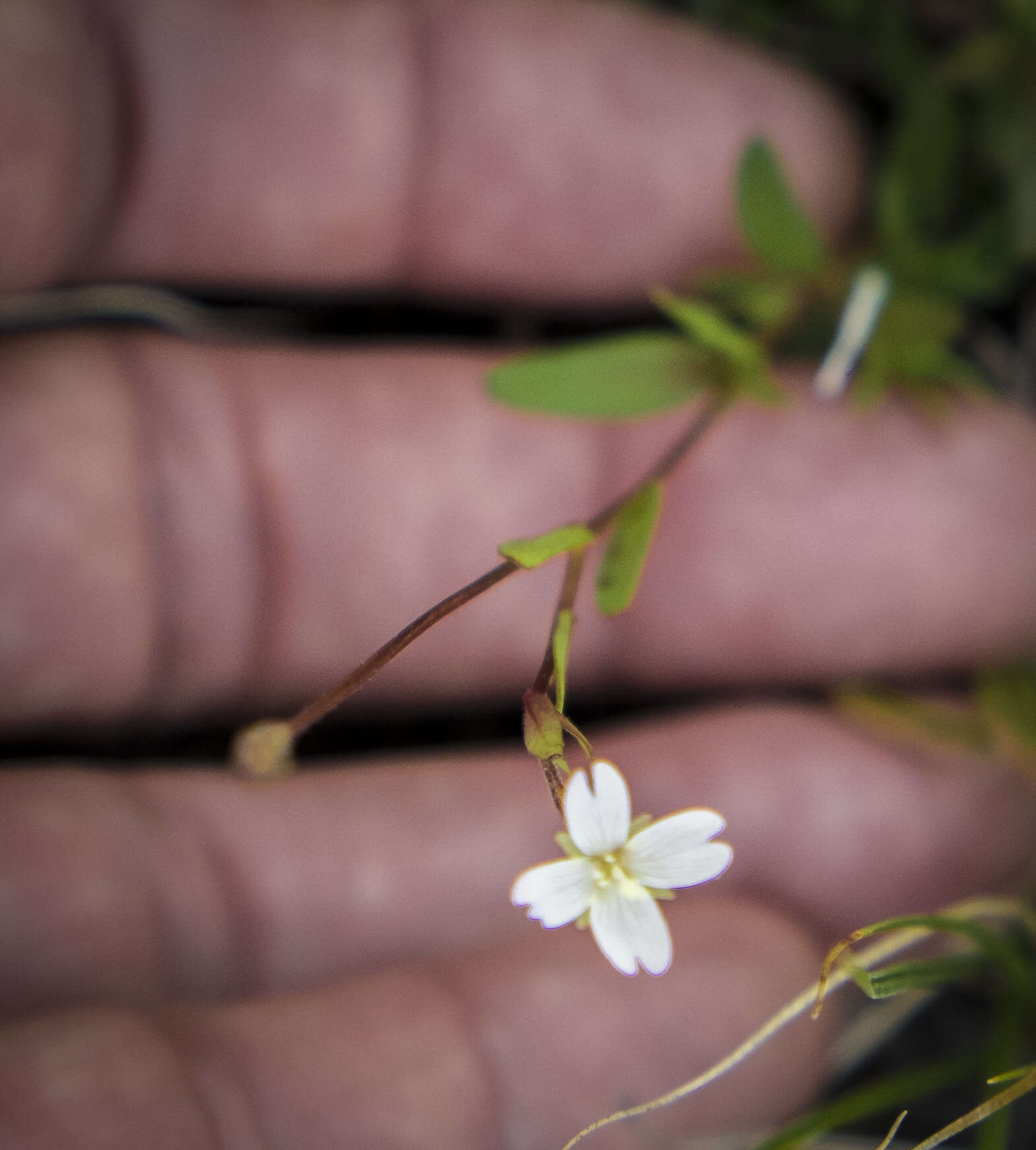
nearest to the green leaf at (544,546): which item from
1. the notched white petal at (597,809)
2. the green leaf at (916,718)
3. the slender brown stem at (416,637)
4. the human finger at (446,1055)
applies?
the slender brown stem at (416,637)

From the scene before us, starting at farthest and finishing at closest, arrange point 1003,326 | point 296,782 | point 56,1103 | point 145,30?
1. point 1003,326
2. point 296,782
3. point 145,30
4. point 56,1103

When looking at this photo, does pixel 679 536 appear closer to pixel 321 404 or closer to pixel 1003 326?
pixel 321 404

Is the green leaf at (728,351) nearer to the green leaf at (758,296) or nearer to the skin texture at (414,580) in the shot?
the green leaf at (758,296)

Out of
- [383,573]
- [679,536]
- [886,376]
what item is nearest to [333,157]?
[383,573]

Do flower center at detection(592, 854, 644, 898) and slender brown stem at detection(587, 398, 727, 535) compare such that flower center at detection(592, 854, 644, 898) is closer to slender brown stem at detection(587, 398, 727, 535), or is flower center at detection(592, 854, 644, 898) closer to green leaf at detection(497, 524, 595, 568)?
green leaf at detection(497, 524, 595, 568)

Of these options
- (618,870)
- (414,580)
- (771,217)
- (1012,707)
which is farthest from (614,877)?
(1012,707)
